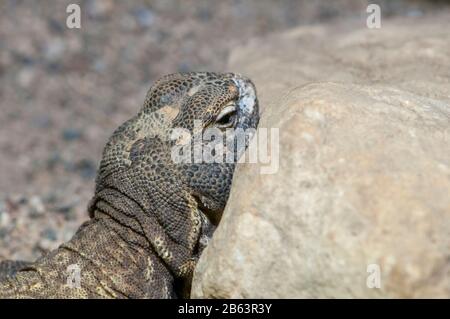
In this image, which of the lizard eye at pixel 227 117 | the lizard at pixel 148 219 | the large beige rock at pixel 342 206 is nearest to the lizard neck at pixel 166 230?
the lizard at pixel 148 219

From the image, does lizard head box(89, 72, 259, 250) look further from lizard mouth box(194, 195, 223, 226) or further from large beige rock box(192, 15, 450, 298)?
large beige rock box(192, 15, 450, 298)

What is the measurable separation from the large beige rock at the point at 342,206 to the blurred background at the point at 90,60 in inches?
152

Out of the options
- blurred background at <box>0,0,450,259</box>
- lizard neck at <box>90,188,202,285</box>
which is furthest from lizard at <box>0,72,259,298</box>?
blurred background at <box>0,0,450,259</box>

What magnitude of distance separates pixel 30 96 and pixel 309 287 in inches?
288

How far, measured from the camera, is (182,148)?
4.51 m

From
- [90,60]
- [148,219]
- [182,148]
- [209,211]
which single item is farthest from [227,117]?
[90,60]

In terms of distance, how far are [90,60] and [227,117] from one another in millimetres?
6269

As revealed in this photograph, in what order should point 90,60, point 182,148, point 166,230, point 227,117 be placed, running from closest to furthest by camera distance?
point 166,230, point 182,148, point 227,117, point 90,60

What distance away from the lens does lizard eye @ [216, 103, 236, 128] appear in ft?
15.6

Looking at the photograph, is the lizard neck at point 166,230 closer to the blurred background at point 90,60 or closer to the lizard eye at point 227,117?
the lizard eye at point 227,117

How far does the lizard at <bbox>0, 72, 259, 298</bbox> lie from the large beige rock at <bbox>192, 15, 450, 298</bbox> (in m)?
0.40

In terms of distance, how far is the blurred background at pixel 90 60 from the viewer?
877cm

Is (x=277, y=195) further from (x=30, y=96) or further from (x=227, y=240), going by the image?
(x=30, y=96)

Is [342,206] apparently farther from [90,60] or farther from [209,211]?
[90,60]
